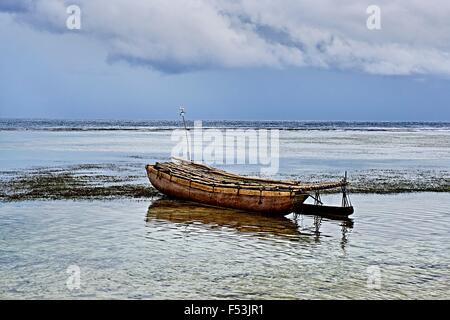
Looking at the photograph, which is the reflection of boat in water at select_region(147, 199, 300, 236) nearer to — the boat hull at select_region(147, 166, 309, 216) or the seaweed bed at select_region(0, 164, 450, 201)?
→ the boat hull at select_region(147, 166, 309, 216)

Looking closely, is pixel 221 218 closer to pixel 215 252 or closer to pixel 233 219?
pixel 233 219

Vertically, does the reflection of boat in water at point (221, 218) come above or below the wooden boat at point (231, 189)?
below

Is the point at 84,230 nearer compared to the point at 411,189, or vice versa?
the point at 84,230

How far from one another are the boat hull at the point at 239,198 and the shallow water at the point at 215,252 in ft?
1.54

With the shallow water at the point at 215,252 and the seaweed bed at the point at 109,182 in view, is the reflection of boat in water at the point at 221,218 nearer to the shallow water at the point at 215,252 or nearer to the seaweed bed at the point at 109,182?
the shallow water at the point at 215,252

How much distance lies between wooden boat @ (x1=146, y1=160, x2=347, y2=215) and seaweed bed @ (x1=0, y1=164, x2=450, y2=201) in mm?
1537

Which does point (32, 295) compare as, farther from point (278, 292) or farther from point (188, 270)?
point (278, 292)

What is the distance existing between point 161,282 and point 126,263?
1703 millimetres

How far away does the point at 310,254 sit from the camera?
589 inches

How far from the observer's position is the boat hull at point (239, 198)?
1962cm

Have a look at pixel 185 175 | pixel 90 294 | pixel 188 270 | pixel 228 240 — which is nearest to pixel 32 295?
pixel 90 294

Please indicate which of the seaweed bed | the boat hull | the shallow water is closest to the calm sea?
the shallow water

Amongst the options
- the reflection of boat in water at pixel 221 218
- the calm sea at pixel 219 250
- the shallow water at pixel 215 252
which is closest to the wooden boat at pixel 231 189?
the reflection of boat in water at pixel 221 218
